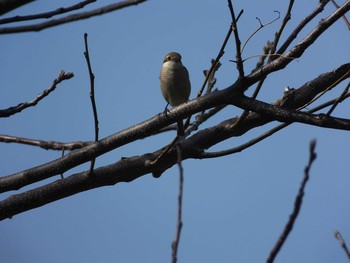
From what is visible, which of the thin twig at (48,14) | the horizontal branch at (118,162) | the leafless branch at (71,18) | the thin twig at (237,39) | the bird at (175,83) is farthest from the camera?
the bird at (175,83)

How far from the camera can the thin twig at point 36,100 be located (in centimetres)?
266

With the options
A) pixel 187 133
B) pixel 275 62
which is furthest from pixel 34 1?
pixel 187 133

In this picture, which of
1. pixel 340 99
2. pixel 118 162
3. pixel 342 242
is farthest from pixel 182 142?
pixel 342 242

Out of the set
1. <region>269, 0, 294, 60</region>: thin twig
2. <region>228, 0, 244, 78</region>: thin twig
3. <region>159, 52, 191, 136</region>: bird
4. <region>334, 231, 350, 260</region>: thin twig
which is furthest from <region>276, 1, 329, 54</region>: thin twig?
<region>159, 52, 191, 136</region>: bird

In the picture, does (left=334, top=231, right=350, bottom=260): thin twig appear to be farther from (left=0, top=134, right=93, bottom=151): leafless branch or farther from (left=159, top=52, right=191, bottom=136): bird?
(left=159, top=52, right=191, bottom=136): bird

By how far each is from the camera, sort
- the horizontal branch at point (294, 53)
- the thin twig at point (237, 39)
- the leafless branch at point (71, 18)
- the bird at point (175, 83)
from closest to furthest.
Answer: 1. the leafless branch at point (71, 18)
2. the thin twig at point (237, 39)
3. the horizontal branch at point (294, 53)
4. the bird at point (175, 83)

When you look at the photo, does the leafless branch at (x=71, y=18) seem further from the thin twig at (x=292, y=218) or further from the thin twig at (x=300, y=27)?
the thin twig at (x=300, y=27)

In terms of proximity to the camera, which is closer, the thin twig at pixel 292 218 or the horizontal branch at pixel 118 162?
the thin twig at pixel 292 218

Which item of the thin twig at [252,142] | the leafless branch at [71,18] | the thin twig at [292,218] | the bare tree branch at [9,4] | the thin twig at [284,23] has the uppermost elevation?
the thin twig at [284,23]

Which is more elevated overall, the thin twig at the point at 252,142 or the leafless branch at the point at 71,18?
the thin twig at the point at 252,142

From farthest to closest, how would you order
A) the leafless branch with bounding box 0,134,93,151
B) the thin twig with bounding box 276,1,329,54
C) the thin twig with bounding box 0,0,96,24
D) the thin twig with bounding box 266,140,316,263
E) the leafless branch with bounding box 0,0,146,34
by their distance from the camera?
the leafless branch with bounding box 0,134,93,151, the thin twig with bounding box 276,1,329,54, the thin twig with bounding box 0,0,96,24, the leafless branch with bounding box 0,0,146,34, the thin twig with bounding box 266,140,316,263

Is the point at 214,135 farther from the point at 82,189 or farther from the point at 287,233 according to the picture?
the point at 287,233

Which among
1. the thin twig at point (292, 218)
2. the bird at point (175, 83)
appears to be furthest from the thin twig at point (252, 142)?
the bird at point (175, 83)

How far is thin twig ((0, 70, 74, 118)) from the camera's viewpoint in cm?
266
